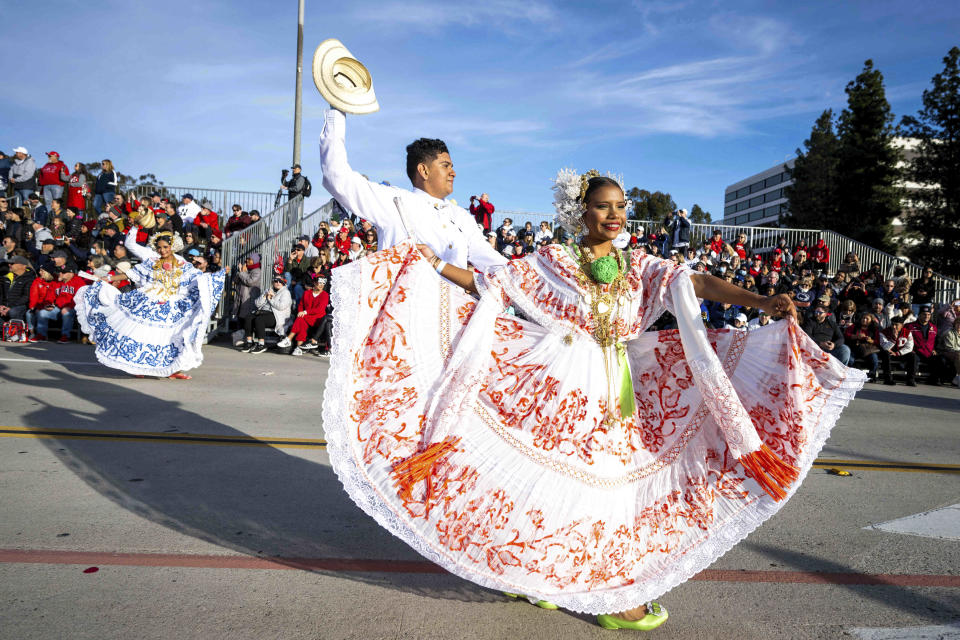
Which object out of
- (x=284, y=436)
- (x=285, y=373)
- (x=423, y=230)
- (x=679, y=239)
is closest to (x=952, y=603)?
(x=423, y=230)

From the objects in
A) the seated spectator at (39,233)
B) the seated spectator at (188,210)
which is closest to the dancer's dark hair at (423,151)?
the seated spectator at (39,233)

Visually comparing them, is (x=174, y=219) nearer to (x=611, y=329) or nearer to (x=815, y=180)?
(x=611, y=329)

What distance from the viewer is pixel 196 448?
202 inches

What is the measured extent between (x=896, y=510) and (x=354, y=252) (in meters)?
12.0

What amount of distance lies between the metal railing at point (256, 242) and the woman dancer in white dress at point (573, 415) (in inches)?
523

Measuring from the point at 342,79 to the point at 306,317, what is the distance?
9.73 metres

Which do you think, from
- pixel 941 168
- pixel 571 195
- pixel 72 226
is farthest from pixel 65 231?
pixel 941 168

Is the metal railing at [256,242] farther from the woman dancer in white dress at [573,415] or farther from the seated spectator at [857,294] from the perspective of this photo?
the seated spectator at [857,294]

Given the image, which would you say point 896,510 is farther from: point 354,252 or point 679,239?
point 679,239

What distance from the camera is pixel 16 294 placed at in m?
12.9

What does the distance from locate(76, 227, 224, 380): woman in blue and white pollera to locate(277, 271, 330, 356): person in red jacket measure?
3.98 m

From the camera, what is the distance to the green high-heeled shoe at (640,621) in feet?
8.89

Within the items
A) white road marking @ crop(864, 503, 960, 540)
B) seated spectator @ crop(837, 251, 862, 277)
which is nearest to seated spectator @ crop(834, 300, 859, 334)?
seated spectator @ crop(837, 251, 862, 277)

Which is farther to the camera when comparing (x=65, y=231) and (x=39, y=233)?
(x=65, y=231)
